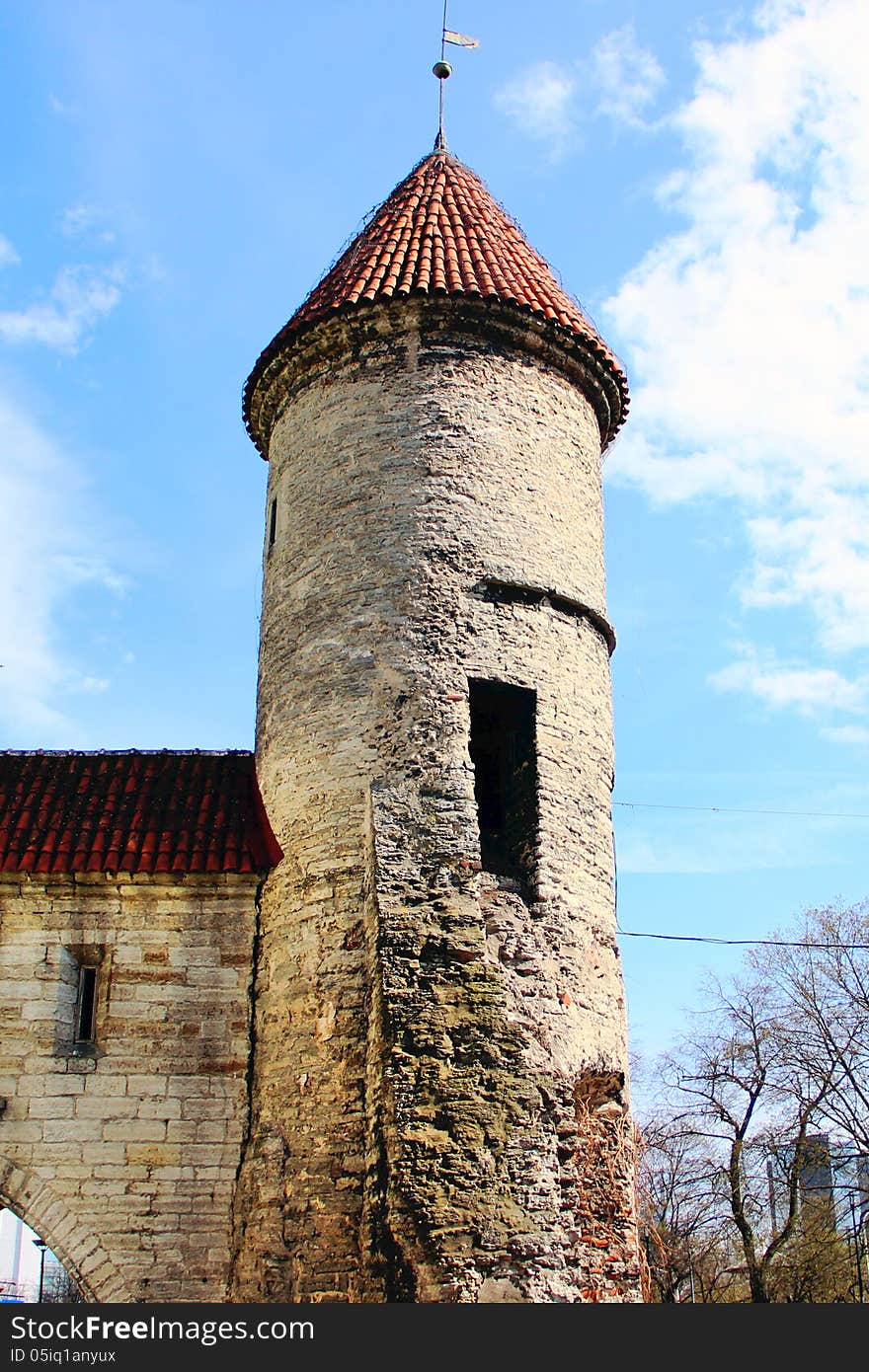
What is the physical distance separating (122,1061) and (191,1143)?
84 cm

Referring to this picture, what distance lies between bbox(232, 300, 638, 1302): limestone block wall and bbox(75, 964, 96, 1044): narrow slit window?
4.69ft

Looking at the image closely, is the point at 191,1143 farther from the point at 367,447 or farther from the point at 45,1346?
the point at 367,447

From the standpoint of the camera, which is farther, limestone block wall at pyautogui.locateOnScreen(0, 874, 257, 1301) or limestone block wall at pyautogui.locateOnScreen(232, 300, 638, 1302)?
limestone block wall at pyautogui.locateOnScreen(0, 874, 257, 1301)

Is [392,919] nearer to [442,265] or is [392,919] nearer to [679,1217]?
[442,265]

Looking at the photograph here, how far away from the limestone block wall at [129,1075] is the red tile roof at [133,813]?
0.17 m

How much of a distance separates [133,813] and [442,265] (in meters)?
5.50

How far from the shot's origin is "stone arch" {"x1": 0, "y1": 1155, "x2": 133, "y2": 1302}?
917cm

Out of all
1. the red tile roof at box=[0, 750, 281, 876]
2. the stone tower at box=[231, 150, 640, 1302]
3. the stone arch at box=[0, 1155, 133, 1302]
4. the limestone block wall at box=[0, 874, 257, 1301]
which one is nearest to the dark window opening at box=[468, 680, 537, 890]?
the stone tower at box=[231, 150, 640, 1302]

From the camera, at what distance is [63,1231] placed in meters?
9.33

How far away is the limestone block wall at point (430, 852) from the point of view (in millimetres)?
8109

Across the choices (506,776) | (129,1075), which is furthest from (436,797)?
(129,1075)

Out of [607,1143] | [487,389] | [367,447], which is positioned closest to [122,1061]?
[607,1143]

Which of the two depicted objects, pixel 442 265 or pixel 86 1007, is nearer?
pixel 86 1007

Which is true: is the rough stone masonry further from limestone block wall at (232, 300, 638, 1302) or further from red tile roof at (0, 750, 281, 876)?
red tile roof at (0, 750, 281, 876)
